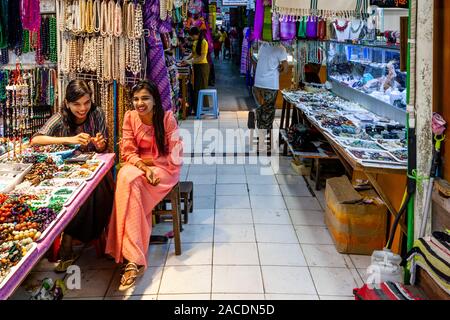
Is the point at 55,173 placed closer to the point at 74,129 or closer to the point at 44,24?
the point at 74,129

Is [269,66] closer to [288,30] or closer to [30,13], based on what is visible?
[288,30]

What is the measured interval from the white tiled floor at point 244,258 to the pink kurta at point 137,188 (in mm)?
248

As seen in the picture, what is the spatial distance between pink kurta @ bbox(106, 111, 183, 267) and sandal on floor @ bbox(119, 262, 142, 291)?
0.04m

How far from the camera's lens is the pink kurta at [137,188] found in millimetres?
3279

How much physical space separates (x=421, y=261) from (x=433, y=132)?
2.39ft

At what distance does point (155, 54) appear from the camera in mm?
4262

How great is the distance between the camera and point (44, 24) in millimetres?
4152

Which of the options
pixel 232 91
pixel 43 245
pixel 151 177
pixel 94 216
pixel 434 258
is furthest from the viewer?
pixel 232 91

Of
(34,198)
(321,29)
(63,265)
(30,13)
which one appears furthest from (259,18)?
(34,198)

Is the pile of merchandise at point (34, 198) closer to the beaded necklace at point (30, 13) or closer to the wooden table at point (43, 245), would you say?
the wooden table at point (43, 245)

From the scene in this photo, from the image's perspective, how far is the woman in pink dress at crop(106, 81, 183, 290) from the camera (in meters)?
3.28

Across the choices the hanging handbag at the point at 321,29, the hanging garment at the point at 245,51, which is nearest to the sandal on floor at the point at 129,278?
the hanging handbag at the point at 321,29

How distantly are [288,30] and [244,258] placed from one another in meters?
4.08
